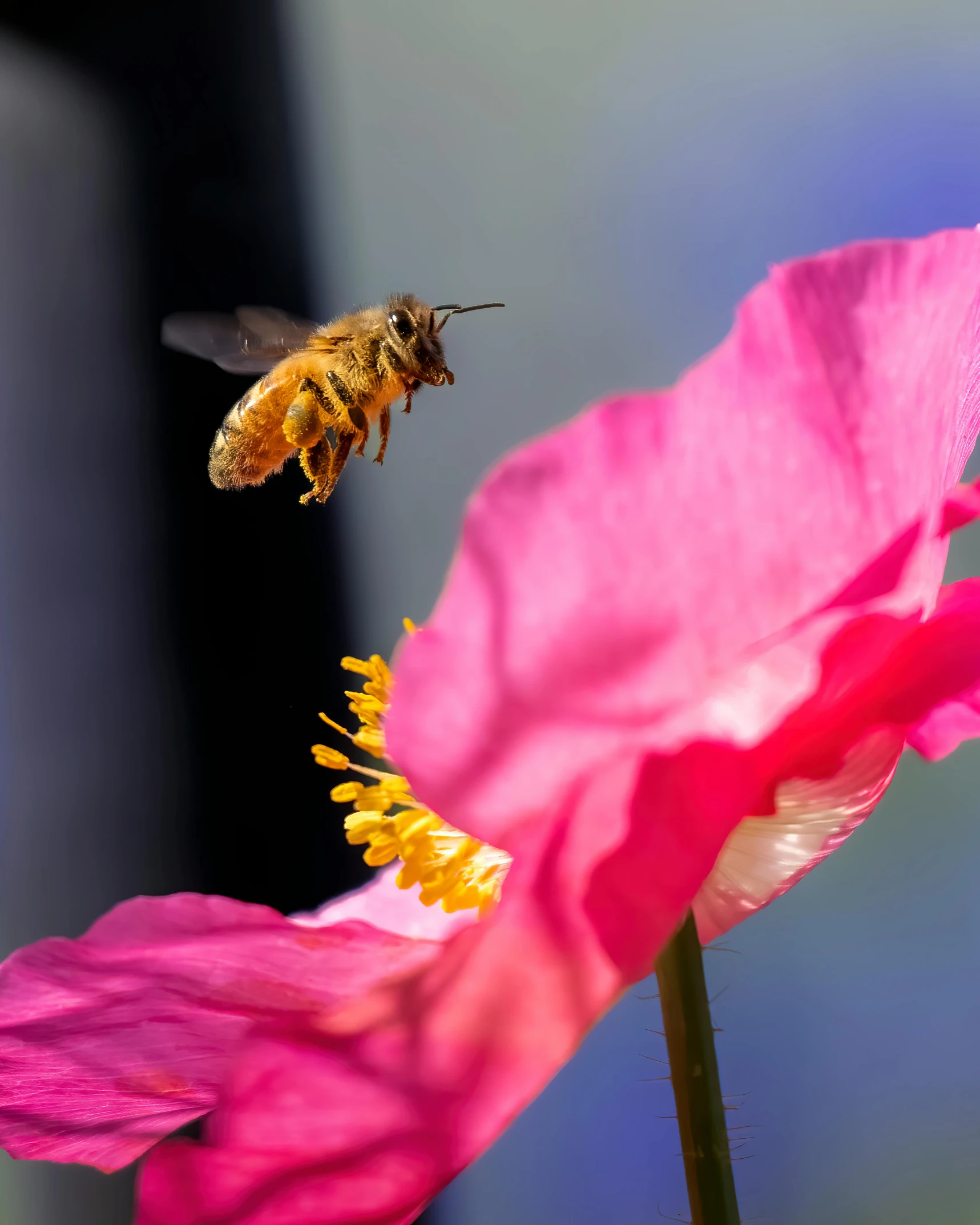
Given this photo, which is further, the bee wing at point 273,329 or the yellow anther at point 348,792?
the bee wing at point 273,329

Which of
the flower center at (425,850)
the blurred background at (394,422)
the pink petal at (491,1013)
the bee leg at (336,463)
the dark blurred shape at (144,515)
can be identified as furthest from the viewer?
the dark blurred shape at (144,515)

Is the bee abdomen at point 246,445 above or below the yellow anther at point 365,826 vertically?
above

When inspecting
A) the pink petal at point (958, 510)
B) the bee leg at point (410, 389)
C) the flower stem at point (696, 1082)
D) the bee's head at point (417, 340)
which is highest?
the bee's head at point (417, 340)

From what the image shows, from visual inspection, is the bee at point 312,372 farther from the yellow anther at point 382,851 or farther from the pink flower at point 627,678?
the pink flower at point 627,678

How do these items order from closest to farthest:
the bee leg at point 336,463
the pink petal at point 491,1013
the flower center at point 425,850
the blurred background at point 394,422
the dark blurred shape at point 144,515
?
the pink petal at point 491,1013 < the flower center at point 425,850 < the bee leg at point 336,463 < the blurred background at point 394,422 < the dark blurred shape at point 144,515

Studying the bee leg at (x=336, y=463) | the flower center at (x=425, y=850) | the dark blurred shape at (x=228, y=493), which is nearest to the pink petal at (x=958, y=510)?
the flower center at (x=425, y=850)

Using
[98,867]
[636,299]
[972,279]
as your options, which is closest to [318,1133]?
[972,279]
